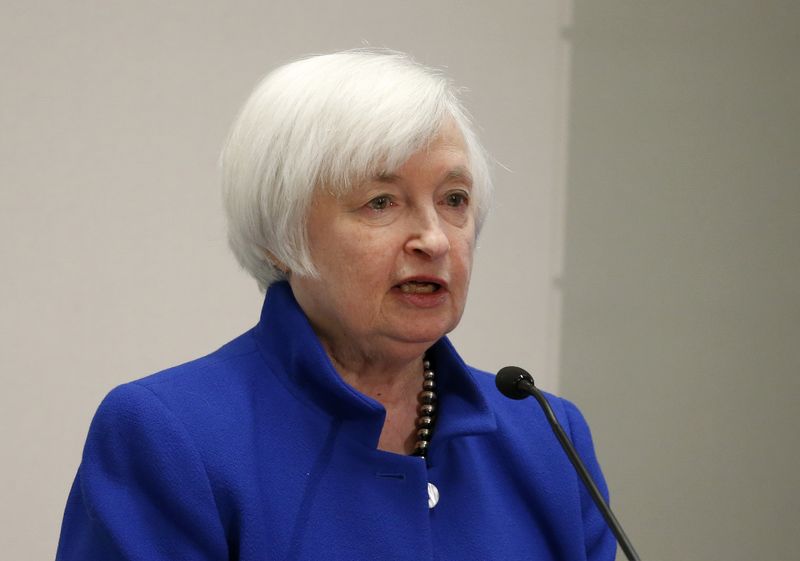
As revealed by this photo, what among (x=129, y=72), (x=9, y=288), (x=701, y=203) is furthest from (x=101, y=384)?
(x=701, y=203)

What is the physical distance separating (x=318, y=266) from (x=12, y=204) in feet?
3.71

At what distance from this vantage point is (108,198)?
2.55 metres

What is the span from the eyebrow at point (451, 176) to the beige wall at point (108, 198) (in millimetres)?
1158

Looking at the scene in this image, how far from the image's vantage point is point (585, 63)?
3141 millimetres

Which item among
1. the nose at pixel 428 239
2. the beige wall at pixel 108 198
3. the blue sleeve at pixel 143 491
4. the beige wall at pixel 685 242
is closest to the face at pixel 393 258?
the nose at pixel 428 239

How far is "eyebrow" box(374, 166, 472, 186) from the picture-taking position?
1.54 metres

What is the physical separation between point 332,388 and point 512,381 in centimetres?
23

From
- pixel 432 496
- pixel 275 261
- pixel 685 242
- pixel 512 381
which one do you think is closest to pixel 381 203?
pixel 275 261

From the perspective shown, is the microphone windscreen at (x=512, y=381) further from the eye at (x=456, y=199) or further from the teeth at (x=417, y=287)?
the eye at (x=456, y=199)

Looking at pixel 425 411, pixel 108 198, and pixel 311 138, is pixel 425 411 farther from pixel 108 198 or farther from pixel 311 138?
pixel 108 198

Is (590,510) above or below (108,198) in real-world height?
below

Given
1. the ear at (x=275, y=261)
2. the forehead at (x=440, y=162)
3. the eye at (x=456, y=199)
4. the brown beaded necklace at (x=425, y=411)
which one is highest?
the forehead at (x=440, y=162)

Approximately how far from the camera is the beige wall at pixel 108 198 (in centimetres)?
246

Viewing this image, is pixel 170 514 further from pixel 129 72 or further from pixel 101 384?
pixel 129 72
